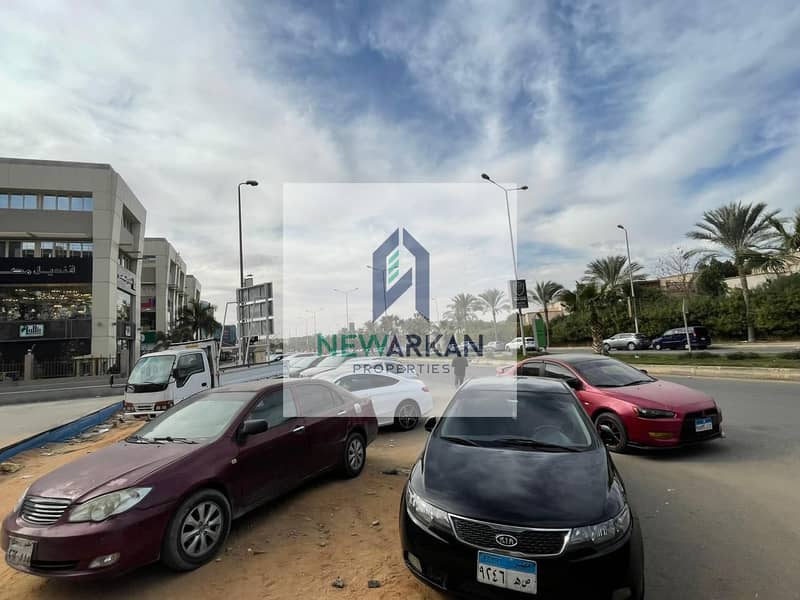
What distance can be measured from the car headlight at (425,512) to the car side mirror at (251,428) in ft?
5.91

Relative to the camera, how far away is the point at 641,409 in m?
6.18

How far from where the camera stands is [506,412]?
462 centimetres

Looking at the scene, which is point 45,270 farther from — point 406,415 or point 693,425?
point 693,425

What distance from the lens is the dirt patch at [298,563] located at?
3365 millimetres

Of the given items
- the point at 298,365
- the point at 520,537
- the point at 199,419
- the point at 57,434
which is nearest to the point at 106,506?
the point at 199,419

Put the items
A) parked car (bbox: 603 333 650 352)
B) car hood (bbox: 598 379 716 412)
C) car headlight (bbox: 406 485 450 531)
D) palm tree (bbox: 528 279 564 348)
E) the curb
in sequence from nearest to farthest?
car headlight (bbox: 406 485 450 531)
car hood (bbox: 598 379 716 412)
the curb
parked car (bbox: 603 333 650 352)
palm tree (bbox: 528 279 564 348)

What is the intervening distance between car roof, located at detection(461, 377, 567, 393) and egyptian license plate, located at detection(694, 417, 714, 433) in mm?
2407

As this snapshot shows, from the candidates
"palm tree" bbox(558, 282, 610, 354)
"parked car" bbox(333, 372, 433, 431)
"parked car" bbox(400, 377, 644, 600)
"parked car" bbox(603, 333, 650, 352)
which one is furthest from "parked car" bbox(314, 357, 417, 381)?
"parked car" bbox(603, 333, 650, 352)

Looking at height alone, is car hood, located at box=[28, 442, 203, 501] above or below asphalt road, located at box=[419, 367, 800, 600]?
above

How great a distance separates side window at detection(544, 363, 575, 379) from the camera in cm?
764

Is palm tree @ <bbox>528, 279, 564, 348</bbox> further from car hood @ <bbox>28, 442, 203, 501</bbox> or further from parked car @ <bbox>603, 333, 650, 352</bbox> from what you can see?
car hood @ <bbox>28, 442, 203, 501</bbox>

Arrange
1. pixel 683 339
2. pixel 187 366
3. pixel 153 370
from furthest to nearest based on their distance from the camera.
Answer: pixel 683 339
pixel 187 366
pixel 153 370

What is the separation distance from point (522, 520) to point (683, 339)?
1312 inches

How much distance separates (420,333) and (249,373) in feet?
53.9
